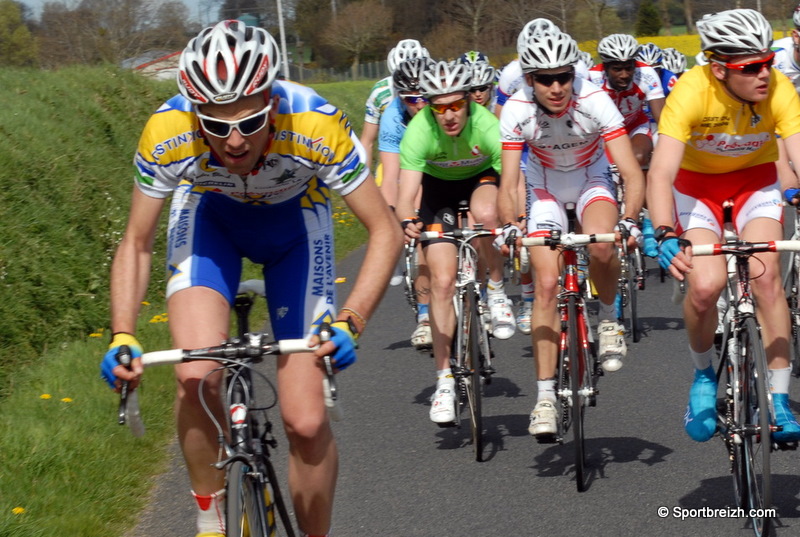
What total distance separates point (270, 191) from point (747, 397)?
216 centimetres

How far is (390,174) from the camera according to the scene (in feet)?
29.5

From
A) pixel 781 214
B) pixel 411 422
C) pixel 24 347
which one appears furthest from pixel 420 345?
pixel 781 214

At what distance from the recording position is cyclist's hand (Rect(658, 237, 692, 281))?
484 cm

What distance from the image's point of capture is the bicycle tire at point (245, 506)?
363 centimetres

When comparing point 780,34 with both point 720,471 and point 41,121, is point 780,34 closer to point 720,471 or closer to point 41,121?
point 41,121

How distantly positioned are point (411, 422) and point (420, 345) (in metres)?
1.32

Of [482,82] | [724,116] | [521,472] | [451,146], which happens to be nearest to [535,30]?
[451,146]

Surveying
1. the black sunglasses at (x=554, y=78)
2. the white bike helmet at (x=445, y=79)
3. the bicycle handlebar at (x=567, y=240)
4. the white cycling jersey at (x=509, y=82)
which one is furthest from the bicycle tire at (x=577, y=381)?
the white cycling jersey at (x=509, y=82)

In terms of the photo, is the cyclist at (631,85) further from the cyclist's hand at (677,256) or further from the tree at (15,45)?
the tree at (15,45)

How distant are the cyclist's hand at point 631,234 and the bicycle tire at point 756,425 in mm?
858

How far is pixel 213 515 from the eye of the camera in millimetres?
4367

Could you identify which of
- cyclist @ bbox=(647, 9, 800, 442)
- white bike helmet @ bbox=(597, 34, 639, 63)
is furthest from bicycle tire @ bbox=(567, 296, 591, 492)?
white bike helmet @ bbox=(597, 34, 639, 63)

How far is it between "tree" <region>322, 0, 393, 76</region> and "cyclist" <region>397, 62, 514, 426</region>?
69227mm

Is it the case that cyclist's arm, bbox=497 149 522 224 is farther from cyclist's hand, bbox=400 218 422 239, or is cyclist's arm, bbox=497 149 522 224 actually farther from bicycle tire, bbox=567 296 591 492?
bicycle tire, bbox=567 296 591 492
